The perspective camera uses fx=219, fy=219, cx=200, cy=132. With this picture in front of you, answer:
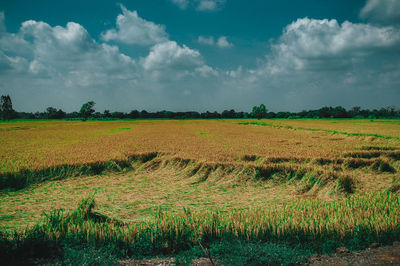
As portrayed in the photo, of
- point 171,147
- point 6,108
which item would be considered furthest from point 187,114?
point 171,147

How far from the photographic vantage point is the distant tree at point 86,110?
11788cm

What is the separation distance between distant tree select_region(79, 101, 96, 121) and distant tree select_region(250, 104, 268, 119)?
308 ft

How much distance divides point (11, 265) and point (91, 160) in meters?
8.58

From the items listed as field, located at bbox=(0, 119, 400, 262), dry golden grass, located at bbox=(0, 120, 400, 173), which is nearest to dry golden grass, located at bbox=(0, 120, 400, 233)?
field, located at bbox=(0, 119, 400, 262)

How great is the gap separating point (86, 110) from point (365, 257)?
132 m

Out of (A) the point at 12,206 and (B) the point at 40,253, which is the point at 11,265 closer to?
(B) the point at 40,253

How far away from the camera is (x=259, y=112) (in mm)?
137000

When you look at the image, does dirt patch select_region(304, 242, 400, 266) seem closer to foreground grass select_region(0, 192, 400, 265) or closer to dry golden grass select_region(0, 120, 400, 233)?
foreground grass select_region(0, 192, 400, 265)

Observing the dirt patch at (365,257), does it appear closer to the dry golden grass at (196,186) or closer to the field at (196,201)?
the field at (196,201)

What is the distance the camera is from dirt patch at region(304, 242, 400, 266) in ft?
10.7

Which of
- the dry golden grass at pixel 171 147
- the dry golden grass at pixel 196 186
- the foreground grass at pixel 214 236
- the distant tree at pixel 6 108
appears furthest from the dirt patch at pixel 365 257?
the distant tree at pixel 6 108

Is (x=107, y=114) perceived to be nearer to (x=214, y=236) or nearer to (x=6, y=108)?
(x=6, y=108)

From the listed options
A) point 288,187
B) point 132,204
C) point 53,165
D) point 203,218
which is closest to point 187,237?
point 203,218

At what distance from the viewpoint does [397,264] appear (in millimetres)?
3168
